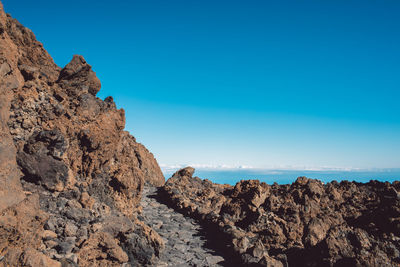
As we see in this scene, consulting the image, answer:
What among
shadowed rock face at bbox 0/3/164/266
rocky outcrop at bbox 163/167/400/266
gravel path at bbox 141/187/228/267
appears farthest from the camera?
gravel path at bbox 141/187/228/267

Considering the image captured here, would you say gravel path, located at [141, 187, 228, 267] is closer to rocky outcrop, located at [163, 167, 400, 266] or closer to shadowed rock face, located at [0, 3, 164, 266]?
rocky outcrop, located at [163, 167, 400, 266]

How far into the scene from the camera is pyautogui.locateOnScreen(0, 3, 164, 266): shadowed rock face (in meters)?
5.81

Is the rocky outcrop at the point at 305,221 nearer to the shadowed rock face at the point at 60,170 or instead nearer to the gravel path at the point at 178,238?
the gravel path at the point at 178,238

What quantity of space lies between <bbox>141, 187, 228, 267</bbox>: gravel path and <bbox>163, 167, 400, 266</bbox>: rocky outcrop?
31.3 inches

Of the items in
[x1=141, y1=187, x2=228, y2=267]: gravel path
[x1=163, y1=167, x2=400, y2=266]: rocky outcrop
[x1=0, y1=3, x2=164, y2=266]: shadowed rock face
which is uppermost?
[x1=0, y1=3, x2=164, y2=266]: shadowed rock face

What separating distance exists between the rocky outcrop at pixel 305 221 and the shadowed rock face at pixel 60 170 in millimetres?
4473

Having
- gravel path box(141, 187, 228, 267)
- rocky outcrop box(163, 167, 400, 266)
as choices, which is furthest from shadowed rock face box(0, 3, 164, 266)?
rocky outcrop box(163, 167, 400, 266)

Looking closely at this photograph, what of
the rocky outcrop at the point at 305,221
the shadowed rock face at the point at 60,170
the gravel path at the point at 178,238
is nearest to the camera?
the shadowed rock face at the point at 60,170

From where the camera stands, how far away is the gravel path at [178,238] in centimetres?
926

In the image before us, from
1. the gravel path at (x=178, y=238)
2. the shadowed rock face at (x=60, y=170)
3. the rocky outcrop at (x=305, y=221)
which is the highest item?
the shadowed rock face at (x=60, y=170)

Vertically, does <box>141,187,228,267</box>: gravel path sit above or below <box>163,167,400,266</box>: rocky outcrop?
below

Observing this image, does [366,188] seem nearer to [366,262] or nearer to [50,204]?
[366,262]

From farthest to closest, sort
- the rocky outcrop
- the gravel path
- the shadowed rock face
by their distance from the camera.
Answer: the gravel path, the rocky outcrop, the shadowed rock face

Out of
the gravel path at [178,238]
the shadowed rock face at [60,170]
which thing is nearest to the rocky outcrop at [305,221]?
the gravel path at [178,238]
